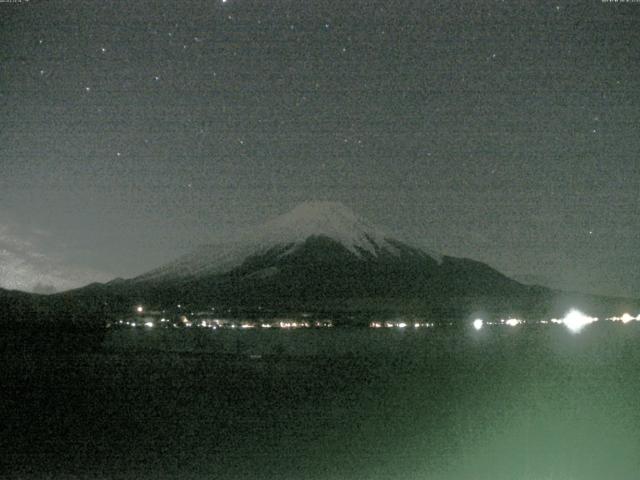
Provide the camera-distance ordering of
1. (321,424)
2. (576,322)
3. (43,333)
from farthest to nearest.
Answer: (576,322) < (43,333) < (321,424)

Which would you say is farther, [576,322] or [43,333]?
[576,322]

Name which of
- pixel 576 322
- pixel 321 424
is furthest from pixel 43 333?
pixel 576 322

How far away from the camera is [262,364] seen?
2562 cm

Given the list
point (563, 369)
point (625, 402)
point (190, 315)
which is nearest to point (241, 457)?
point (625, 402)

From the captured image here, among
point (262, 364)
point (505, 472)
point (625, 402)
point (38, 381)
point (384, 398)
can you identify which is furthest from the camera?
point (262, 364)

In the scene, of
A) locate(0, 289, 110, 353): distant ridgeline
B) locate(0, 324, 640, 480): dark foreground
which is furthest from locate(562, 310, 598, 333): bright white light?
locate(0, 324, 640, 480): dark foreground

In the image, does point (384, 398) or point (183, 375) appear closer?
point (384, 398)

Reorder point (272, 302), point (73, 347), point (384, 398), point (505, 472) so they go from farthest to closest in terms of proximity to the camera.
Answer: point (272, 302) → point (73, 347) → point (384, 398) → point (505, 472)

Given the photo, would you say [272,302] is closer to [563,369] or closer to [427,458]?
[563,369]

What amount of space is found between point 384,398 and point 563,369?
337 inches

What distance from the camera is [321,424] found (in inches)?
498

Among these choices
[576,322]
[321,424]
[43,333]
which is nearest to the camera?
[321,424]

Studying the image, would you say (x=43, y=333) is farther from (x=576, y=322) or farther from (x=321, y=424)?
(x=576, y=322)

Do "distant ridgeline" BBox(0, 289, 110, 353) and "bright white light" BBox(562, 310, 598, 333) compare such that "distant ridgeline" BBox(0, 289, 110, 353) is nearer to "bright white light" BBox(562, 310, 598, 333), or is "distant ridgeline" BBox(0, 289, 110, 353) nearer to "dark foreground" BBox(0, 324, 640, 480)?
"dark foreground" BBox(0, 324, 640, 480)
